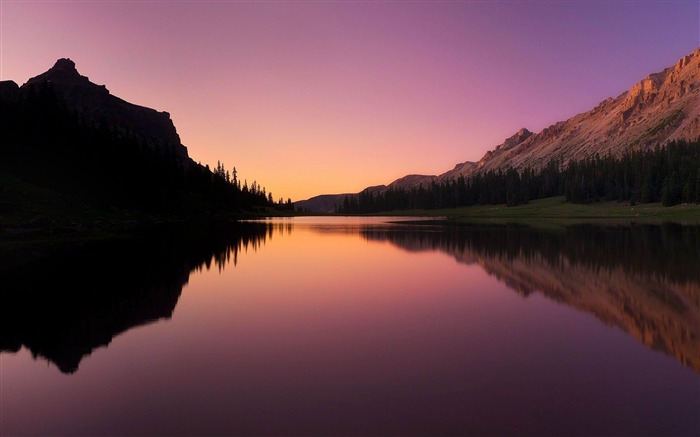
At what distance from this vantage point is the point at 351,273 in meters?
29.5

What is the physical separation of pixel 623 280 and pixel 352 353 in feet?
60.9

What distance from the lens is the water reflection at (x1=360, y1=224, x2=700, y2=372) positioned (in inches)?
597

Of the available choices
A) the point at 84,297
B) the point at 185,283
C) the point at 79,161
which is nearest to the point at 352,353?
the point at 84,297

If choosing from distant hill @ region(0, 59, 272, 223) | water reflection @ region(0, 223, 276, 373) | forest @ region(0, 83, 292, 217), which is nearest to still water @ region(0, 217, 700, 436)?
water reflection @ region(0, 223, 276, 373)

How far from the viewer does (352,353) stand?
13188 millimetres

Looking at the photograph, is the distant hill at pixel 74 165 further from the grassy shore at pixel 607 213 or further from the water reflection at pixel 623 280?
the grassy shore at pixel 607 213

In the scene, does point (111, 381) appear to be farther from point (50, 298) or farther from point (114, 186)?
point (114, 186)

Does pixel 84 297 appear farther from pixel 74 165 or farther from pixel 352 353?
pixel 74 165

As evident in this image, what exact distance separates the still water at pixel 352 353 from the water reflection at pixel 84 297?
0.43ft

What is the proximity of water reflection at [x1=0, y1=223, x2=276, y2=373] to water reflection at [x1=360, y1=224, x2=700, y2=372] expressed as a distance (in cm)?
1815

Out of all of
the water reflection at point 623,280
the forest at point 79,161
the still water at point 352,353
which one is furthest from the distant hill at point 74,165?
the water reflection at point 623,280

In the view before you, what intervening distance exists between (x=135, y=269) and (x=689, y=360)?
29.0m

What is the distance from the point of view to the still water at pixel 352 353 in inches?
355

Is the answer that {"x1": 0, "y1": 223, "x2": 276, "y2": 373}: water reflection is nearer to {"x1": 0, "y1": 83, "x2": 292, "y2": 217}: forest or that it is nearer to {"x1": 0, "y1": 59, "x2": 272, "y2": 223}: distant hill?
{"x1": 0, "y1": 59, "x2": 272, "y2": 223}: distant hill
